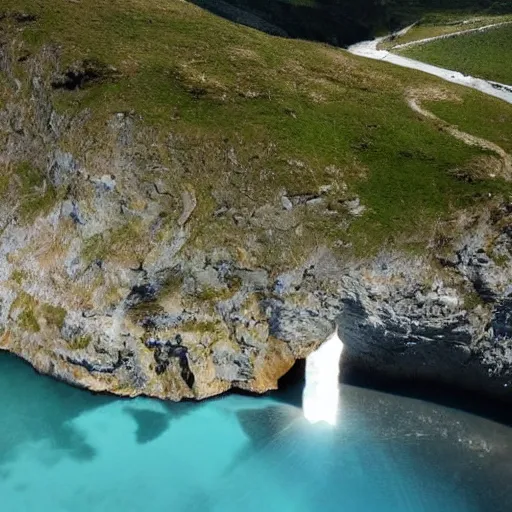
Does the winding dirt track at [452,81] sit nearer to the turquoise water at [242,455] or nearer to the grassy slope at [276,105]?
the grassy slope at [276,105]

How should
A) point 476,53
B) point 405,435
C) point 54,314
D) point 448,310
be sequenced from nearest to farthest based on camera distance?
point 405,435
point 448,310
point 54,314
point 476,53

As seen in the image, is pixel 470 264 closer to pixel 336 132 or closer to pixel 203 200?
pixel 336 132

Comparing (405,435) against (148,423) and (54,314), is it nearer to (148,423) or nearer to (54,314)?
(148,423)

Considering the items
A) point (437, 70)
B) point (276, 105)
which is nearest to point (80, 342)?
point (276, 105)

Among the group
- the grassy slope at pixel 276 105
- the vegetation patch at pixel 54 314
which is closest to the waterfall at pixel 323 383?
the grassy slope at pixel 276 105

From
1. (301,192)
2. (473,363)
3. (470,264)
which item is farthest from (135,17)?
(473,363)
